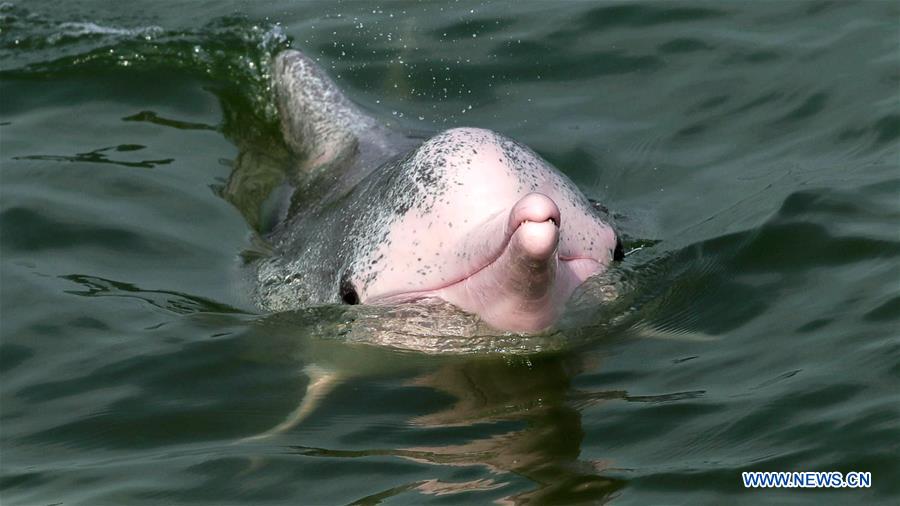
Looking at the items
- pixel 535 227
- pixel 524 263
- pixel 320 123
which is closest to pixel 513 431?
pixel 524 263

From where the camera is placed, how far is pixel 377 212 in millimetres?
8008

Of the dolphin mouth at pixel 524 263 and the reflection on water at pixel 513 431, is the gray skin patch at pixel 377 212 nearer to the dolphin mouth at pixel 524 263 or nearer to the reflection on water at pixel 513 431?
the dolphin mouth at pixel 524 263

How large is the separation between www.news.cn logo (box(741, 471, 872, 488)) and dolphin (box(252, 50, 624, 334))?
136cm

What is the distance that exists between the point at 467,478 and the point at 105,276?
167 inches

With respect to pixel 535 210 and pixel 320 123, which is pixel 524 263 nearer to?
pixel 535 210

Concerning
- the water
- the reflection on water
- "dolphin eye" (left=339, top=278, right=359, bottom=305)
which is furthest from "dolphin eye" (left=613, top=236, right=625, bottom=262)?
"dolphin eye" (left=339, top=278, right=359, bottom=305)

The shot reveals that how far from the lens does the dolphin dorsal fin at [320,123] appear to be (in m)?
10.3

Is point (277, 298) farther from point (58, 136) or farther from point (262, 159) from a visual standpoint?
point (58, 136)

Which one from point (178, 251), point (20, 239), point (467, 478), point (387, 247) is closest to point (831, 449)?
point (467, 478)

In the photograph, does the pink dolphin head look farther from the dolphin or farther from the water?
the water

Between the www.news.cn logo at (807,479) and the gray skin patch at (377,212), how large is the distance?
1.85 m

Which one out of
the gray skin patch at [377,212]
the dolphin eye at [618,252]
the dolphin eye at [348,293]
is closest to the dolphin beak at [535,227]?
the gray skin patch at [377,212]

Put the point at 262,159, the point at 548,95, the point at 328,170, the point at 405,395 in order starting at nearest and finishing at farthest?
the point at 405,395
the point at 328,170
the point at 262,159
the point at 548,95

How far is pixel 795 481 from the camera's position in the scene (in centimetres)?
612
